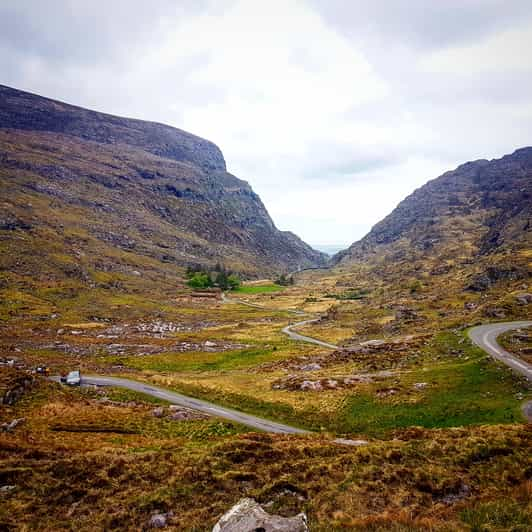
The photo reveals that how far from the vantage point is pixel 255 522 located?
44.0 ft

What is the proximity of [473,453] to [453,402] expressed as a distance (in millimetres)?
17866

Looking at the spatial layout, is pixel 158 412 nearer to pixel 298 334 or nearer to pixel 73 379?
pixel 73 379

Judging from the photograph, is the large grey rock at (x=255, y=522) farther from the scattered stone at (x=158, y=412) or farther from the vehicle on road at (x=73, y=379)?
the vehicle on road at (x=73, y=379)

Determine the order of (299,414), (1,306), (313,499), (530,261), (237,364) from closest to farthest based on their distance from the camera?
(313,499) < (299,414) < (237,364) < (1,306) < (530,261)

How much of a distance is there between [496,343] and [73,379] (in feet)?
224

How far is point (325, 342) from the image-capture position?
3718 inches

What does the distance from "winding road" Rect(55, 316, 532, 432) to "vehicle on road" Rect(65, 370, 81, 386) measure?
1136mm

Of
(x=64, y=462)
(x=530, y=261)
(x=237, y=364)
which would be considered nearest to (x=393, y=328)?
(x=237, y=364)

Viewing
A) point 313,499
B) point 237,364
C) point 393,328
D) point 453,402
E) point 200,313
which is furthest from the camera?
point 200,313

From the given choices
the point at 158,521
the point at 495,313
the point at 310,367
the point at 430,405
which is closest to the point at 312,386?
the point at 310,367

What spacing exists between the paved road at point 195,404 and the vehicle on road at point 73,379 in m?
1.07

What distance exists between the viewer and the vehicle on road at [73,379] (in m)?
48.9

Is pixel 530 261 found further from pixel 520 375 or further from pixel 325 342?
pixel 520 375

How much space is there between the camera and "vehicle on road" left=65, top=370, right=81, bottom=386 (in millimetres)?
48875
